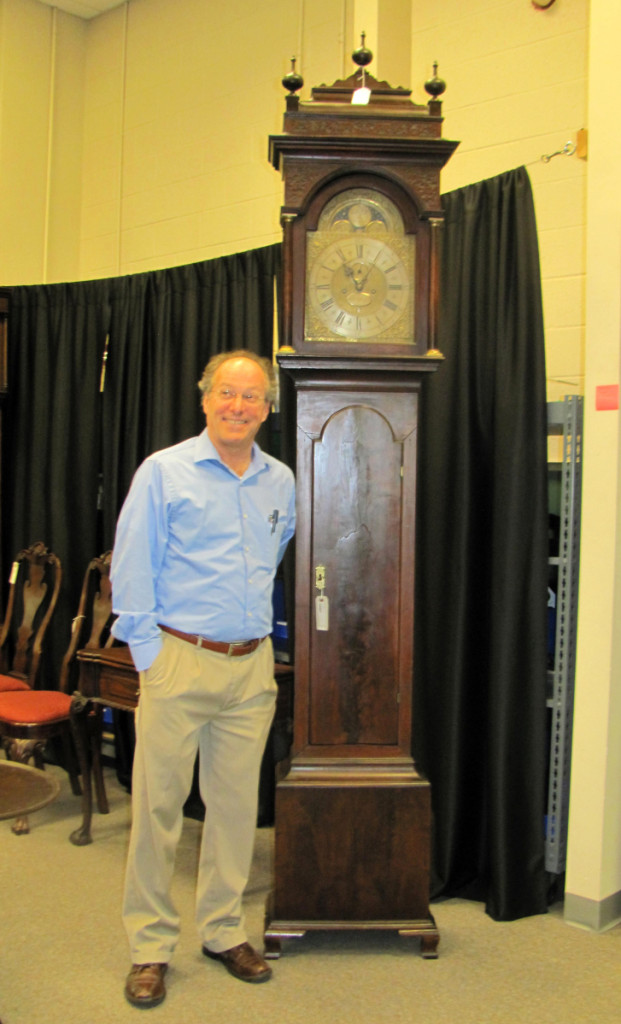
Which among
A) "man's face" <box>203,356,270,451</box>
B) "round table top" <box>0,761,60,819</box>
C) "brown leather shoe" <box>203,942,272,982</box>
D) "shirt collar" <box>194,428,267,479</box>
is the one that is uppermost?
"man's face" <box>203,356,270,451</box>

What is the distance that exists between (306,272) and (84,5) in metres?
3.32

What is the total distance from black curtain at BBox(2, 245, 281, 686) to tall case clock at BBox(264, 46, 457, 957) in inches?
43.0

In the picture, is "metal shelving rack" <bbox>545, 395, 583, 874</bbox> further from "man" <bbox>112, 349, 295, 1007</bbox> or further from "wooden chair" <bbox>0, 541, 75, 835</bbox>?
"wooden chair" <bbox>0, 541, 75, 835</bbox>

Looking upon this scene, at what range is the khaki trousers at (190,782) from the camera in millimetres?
2219

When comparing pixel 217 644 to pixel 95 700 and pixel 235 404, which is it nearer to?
pixel 235 404

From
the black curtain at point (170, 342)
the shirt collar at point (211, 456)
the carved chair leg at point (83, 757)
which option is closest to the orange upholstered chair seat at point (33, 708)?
the carved chair leg at point (83, 757)

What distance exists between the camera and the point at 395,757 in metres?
2.52

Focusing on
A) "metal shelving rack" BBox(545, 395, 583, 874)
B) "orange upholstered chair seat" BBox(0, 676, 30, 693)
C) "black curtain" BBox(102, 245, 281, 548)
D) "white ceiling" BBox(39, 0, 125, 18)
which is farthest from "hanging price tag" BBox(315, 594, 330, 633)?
"white ceiling" BBox(39, 0, 125, 18)

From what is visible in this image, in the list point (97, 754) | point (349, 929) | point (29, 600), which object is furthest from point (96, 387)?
point (349, 929)

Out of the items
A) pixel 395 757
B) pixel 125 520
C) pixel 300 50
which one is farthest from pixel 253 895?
pixel 300 50

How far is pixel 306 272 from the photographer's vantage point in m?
2.46

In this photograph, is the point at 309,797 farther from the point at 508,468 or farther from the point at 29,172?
the point at 29,172

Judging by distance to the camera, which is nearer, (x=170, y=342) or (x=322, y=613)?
(x=322, y=613)

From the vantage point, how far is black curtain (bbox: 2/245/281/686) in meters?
3.71
